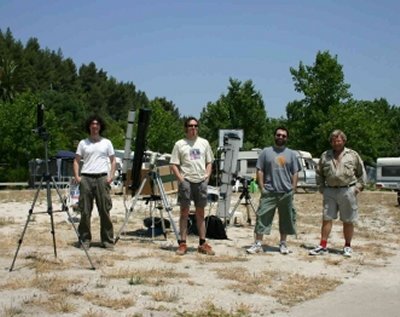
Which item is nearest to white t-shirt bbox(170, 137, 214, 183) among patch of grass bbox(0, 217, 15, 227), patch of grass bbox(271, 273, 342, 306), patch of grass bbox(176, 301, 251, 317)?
patch of grass bbox(271, 273, 342, 306)

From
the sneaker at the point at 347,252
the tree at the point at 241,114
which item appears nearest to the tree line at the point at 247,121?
the tree at the point at 241,114

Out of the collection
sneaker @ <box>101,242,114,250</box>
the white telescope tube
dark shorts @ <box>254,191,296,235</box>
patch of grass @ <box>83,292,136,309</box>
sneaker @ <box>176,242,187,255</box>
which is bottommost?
patch of grass @ <box>83,292,136,309</box>

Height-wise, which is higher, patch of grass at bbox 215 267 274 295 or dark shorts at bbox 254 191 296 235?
dark shorts at bbox 254 191 296 235

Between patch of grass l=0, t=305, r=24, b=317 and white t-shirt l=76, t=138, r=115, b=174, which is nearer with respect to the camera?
patch of grass l=0, t=305, r=24, b=317

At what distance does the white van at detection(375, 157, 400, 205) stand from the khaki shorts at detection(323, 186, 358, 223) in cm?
2599

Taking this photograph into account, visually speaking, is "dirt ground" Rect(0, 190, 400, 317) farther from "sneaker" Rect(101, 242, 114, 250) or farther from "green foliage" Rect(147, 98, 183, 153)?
"green foliage" Rect(147, 98, 183, 153)

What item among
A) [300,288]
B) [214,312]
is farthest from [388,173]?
[214,312]

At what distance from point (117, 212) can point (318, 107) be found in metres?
24.9

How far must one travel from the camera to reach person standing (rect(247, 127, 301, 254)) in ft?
23.9

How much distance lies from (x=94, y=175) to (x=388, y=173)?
1122 inches

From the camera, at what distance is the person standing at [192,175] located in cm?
702

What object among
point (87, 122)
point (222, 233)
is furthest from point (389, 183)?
point (87, 122)

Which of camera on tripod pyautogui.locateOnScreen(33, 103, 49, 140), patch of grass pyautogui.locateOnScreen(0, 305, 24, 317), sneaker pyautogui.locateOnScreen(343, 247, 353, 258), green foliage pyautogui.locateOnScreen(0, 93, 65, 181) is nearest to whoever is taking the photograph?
patch of grass pyautogui.locateOnScreen(0, 305, 24, 317)

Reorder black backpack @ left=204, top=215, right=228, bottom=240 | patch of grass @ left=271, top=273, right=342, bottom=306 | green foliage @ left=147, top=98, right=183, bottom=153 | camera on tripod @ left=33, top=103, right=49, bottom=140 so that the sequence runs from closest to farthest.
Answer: patch of grass @ left=271, top=273, right=342, bottom=306
camera on tripod @ left=33, top=103, right=49, bottom=140
black backpack @ left=204, top=215, right=228, bottom=240
green foliage @ left=147, top=98, right=183, bottom=153
